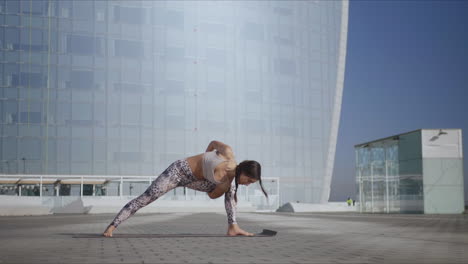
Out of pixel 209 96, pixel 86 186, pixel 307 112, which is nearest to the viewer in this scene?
pixel 86 186

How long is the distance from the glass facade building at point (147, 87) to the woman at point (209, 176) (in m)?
46.1

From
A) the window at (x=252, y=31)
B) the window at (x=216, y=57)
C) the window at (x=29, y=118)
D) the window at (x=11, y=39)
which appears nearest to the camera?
the window at (x=29, y=118)

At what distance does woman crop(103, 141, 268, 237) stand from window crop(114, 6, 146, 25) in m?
49.2

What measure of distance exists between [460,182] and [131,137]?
109 ft

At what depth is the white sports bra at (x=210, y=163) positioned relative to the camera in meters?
9.35

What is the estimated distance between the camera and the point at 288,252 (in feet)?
24.9

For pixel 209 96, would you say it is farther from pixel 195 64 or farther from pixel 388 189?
pixel 388 189

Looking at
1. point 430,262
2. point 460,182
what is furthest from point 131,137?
point 430,262

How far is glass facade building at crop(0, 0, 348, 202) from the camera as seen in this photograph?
55031 mm

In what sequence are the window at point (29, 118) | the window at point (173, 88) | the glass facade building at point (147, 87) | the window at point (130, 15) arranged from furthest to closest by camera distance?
the window at point (173, 88), the window at point (130, 15), the glass facade building at point (147, 87), the window at point (29, 118)

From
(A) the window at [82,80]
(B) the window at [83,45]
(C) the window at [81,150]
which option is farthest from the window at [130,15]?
(C) the window at [81,150]

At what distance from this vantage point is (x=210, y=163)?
31.0ft

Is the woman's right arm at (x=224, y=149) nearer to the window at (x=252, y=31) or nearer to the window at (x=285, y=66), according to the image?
the window at (x=252, y=31)

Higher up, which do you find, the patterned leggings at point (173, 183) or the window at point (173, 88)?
the window at point (173, 88)
